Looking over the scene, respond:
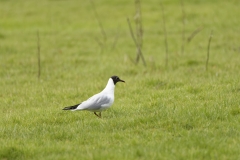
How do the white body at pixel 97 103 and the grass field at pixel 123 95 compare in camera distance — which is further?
the white body at pixel 97 103

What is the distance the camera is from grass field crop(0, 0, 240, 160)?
23.4ft

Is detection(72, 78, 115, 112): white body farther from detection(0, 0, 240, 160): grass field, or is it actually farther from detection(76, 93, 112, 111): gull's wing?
detection(0, 0, 240, 160): grass field

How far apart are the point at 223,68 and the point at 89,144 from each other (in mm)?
8246

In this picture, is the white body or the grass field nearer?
the grass field

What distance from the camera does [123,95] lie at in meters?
11.6

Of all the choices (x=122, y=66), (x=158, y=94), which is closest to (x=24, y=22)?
(x=122, y=66)

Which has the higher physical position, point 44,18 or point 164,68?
point 44,18

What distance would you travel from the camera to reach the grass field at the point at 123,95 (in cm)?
714

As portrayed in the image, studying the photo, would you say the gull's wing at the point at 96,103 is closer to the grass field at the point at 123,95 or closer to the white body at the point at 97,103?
the white body at the point at 97,103

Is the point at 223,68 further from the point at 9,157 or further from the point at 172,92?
the point at 9,157

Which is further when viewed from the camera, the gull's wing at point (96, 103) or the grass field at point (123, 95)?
the gull's wing at point (96, 103)

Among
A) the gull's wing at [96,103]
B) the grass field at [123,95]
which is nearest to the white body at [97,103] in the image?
the gull's wing at [96,103]

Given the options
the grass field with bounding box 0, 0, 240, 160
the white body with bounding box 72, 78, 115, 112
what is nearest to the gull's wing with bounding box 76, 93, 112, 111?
the white body with bounding box 72, 78, 115, 112

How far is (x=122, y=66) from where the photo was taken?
15969 millimetres
